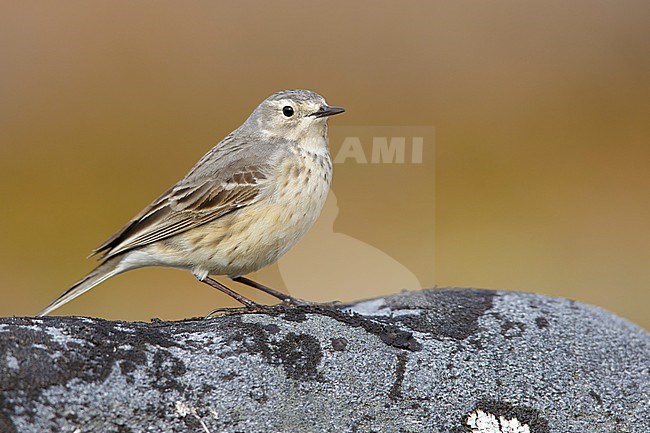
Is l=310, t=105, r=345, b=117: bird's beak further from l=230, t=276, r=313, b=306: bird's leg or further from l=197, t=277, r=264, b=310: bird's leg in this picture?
l=197, t=277, r=264, b=310: bird's leg

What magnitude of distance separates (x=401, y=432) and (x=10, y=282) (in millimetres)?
8812

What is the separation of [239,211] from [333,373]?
1.73m

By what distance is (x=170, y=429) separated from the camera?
4.02 meters

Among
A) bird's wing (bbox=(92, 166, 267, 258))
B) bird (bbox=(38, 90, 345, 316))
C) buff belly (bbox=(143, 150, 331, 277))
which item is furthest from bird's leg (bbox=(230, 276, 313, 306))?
bird's wing (bbox=(92, 166, 267, 258))

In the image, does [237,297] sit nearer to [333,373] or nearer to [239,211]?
[239,211]

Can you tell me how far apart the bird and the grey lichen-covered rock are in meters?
0.88

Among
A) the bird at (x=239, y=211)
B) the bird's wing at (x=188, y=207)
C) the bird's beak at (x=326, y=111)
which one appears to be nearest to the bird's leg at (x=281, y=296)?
the bird at (x=239, y=211)

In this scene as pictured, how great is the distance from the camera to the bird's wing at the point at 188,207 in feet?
19.7

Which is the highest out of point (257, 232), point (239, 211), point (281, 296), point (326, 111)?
point (326, 111)

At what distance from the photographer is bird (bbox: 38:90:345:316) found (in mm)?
5895

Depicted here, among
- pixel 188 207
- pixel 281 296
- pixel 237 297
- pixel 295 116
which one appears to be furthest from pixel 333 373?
pixel 295 116

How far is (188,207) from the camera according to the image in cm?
611

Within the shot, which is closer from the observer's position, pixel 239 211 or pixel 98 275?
pixel 239 211

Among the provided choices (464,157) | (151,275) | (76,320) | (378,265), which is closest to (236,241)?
(76,320)
